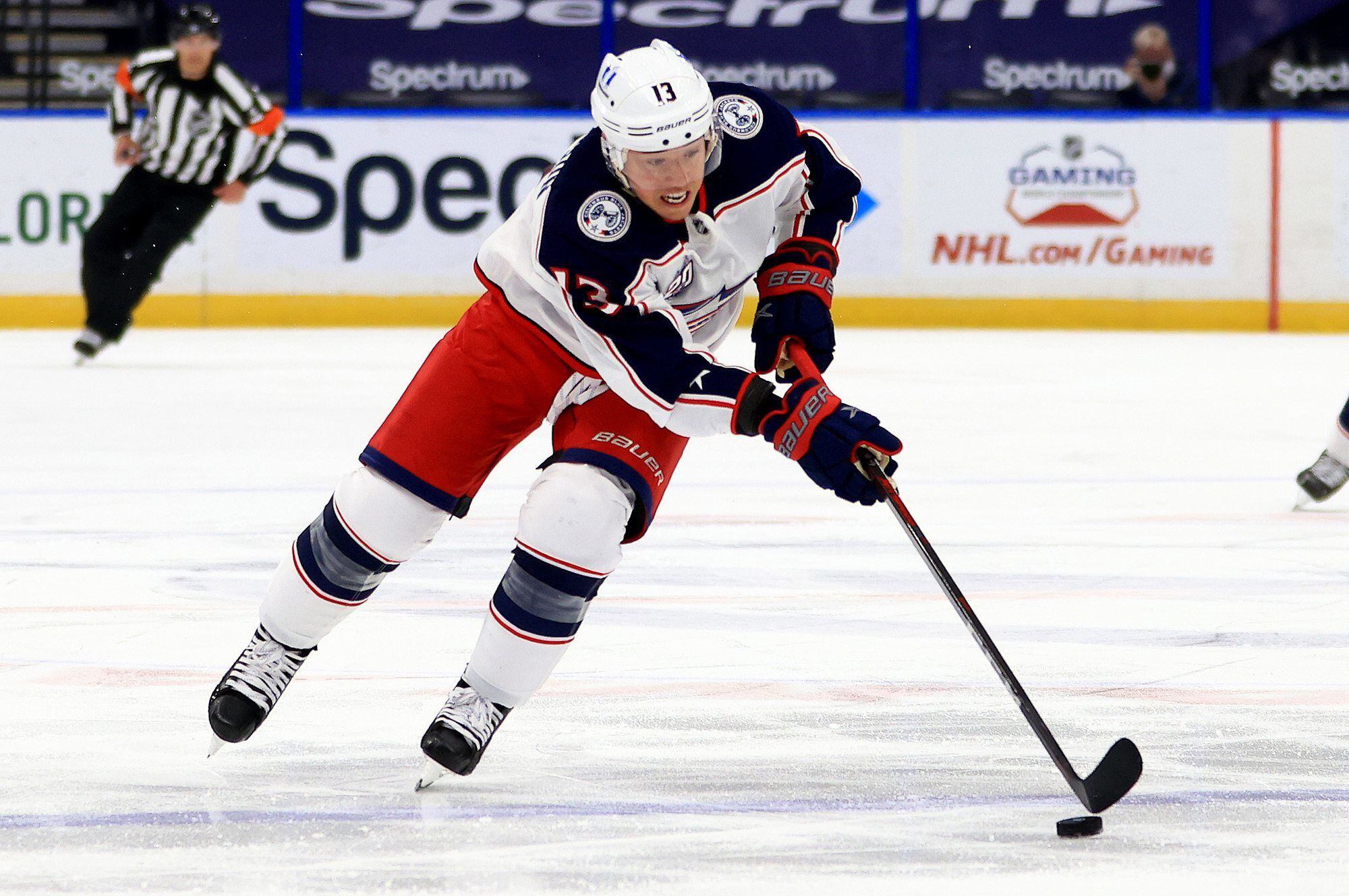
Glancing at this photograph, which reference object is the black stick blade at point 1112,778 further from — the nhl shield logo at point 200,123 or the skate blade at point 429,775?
the nhl shield logo at point 200,123

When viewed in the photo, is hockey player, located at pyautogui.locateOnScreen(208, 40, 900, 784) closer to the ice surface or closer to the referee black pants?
the ice surface

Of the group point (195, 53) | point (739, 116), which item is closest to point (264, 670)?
point (739, 116)

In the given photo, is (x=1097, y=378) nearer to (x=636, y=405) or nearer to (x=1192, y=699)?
(x=1192, y=699)

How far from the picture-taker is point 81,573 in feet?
11.7

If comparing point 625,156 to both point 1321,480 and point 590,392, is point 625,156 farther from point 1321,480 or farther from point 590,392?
point 1321,480

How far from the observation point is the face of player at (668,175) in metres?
2.26

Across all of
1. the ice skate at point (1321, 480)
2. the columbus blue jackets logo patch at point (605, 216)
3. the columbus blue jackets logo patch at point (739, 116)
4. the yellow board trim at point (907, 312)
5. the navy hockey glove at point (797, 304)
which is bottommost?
the yellow board trim at point (907, 312)

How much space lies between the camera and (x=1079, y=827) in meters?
2.06

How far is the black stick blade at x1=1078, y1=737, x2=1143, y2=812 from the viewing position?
2.13 meters

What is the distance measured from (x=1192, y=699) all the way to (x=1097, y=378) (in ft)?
15.4

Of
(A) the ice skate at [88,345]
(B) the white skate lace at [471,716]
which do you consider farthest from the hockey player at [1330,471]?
(A) the ice skate at [88,345]

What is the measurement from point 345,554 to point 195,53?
6.18 metres

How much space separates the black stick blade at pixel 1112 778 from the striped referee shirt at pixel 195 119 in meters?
6.59

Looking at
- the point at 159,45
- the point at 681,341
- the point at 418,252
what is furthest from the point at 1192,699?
the point at 159,45
